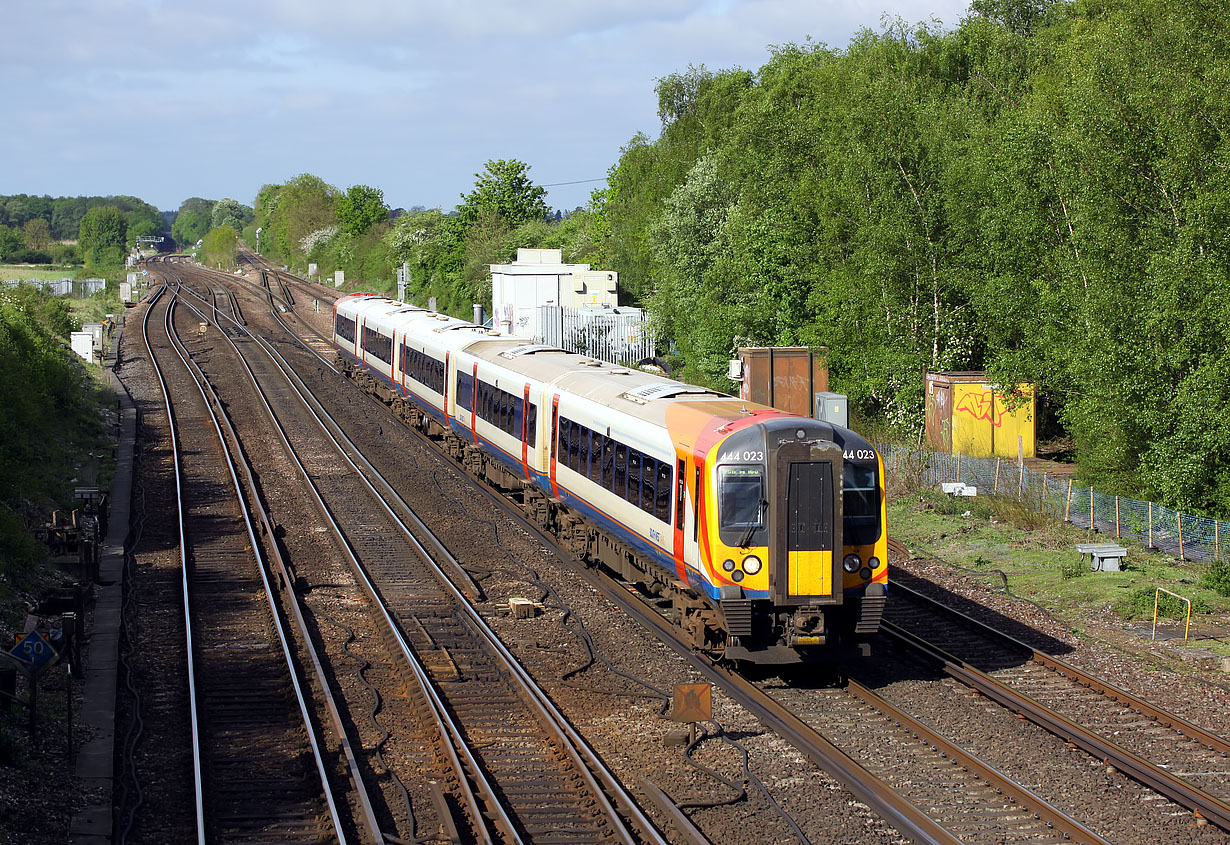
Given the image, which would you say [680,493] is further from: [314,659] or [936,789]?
[314,659]

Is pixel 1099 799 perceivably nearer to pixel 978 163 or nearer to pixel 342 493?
pixel 342 493

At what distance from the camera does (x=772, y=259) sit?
36406 mm

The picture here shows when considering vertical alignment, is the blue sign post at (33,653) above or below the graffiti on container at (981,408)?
below

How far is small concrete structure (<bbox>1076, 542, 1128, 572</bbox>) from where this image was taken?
18.6 m

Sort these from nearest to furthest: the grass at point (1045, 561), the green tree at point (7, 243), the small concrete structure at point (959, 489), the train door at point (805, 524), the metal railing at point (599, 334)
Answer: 1. the train door at point (805, 524)
2. the grass at point (1045, 561)
3. the small concrete structure at point (959, 489)
4. the metal railing at point (599, 334)
5. the green tree at point (7, 243)

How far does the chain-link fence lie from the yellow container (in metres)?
1.99

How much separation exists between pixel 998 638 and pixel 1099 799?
193 inches

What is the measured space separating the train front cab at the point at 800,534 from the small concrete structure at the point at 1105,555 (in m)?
7.22

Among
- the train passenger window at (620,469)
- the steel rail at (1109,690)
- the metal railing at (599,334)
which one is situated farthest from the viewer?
the metal railing at (599,334)

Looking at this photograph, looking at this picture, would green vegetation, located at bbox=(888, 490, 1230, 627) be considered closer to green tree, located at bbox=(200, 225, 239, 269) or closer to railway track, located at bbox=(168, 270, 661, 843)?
railway track, located at bbox=(168, 270, 661, 843)

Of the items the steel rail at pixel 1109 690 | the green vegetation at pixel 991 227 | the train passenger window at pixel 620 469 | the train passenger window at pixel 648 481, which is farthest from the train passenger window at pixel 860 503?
the green vegetation at pixel 991 227

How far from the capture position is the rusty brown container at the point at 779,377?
27.7 m

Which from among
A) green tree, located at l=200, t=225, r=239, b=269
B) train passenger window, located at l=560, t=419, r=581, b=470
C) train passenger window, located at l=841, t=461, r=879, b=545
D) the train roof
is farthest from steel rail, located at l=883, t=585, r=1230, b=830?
green tree, located at l=200, t=225, r=239, b=269

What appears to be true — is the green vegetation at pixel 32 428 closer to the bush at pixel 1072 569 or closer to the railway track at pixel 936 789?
the railway track at pixel 936 789
